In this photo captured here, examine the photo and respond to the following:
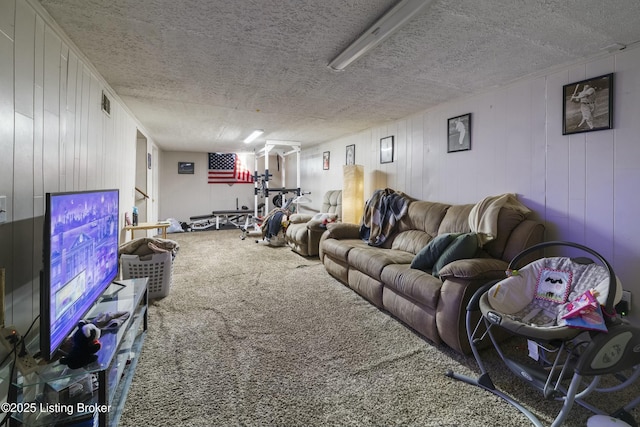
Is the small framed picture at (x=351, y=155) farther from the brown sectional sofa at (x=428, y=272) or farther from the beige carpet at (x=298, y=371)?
the beige carpet at (x=298, y=371)

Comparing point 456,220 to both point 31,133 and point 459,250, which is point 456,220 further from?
point 31,133

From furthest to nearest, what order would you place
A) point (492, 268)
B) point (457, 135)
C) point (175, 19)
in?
point (457, 135), point (492, 268), point (175, 19)

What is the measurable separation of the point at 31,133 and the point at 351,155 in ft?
14.8

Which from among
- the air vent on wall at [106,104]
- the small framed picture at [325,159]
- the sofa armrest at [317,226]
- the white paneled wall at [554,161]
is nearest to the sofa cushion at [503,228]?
the white paneled wall at [554,161]

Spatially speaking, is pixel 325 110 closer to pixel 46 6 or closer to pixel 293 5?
pixel 293 5

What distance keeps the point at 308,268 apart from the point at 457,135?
100 inches

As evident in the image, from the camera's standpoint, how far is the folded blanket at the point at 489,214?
8.04 ft

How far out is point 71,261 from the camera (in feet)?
4.54

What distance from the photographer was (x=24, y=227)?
4.88ft

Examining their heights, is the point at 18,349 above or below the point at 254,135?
below

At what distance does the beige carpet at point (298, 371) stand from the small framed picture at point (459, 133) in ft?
6.71

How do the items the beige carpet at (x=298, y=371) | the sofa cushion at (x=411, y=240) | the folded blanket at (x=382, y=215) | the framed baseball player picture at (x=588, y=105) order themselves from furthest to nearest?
the folded blanket at (x=382, y=215), the sofa cushion at (x=411, y=240), the framed baseball player picture at (x=588, y=105), the beige carpet at (x=298, y=371)

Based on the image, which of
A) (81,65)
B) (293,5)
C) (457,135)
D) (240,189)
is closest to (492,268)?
(457,135)

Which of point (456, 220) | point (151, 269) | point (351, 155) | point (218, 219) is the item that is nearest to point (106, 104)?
point (151, 269)
